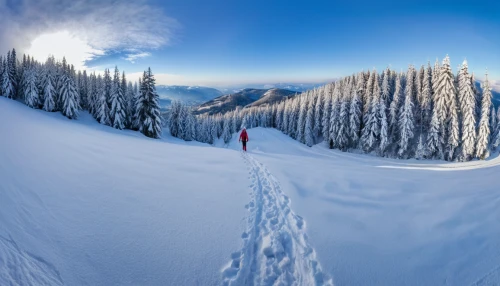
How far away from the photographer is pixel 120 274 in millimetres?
3107

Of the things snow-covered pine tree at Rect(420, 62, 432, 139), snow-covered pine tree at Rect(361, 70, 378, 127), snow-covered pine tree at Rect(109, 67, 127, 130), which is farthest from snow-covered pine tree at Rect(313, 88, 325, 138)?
snow-covered pine tree at Rect(109, 67, 127, 130)

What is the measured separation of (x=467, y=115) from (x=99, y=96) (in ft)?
213

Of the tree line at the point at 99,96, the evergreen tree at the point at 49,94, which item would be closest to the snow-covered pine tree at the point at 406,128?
the tree line at the point at 99,96

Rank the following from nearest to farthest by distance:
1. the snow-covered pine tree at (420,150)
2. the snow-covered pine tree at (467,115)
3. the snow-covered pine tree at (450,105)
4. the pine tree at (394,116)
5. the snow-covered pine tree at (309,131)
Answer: the snow-covered pine tree at (467,115), the snow-covered pine tree at (450,105), the snow-covered pine tree at (420,150), the pine tree at (394,116), the snow-covered pine tree at (309,131)

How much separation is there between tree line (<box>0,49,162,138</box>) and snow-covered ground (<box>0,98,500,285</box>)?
32.6 meters

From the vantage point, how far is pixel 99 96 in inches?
1774

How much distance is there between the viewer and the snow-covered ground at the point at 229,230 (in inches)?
126

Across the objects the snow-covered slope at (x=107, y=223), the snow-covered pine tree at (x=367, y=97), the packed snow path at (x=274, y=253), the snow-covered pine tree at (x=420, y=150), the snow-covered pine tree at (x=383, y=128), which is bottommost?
the packed snow path at (x=274, y=253)

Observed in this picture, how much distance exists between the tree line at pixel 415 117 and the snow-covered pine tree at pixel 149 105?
16869 millimetres

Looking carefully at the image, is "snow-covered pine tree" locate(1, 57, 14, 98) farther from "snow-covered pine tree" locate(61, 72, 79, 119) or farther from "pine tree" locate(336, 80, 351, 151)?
"pine tree" locate(336, 80, 351, 151)

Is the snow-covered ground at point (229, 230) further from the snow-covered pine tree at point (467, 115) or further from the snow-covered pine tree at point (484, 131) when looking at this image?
the snow-covered pine tree at point (484, 131)

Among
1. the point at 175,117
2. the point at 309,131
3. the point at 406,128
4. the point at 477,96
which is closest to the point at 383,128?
the point at 406,128

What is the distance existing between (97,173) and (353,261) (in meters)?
7.37

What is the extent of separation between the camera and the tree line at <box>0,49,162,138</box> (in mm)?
38094
